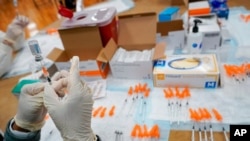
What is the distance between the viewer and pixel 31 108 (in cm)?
66

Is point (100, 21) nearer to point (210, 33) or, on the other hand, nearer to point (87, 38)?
point (87, 38)

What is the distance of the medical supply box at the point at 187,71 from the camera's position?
89 centimetres

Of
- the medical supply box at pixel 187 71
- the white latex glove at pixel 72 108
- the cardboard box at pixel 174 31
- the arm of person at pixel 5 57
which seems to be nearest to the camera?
the white latex glove at pixel 72 108

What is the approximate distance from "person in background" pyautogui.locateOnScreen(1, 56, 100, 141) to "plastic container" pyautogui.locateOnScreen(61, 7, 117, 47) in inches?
16.4

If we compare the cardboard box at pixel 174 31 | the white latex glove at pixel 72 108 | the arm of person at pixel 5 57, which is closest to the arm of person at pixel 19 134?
the white latex glove at pixel 72 108

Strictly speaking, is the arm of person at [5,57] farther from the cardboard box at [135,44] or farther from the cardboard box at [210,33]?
the cardboard box at [210,33]

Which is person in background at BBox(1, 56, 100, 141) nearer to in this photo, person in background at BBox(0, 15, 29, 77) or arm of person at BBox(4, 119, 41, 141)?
arm of person at BBox(4, 119, 41, 141)

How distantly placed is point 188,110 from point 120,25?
0.60 metres

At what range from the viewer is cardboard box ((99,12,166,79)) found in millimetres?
1013

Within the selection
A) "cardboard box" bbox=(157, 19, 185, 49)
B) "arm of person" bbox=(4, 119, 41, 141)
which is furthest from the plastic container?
"arm of person" bbox=(4, 119, 41, 141)

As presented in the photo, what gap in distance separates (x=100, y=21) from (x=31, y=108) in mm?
567

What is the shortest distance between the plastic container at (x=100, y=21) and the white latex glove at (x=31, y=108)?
47 centimetres

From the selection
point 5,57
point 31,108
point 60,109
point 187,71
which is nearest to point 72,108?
point 60,109

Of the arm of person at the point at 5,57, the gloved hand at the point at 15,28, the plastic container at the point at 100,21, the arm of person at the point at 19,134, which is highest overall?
the plastic container at the point at 100,21
